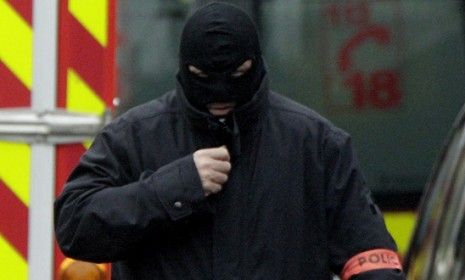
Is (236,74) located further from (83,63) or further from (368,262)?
(83,63)

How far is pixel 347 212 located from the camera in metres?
4.18

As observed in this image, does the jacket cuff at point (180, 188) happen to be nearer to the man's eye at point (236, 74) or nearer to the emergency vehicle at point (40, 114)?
the man's eye at point (236, 74)

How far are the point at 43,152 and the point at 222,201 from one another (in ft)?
2.80

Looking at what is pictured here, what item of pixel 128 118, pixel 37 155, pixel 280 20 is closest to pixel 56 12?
pixel 37 155

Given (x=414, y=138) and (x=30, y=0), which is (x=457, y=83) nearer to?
(x=414, y=138)

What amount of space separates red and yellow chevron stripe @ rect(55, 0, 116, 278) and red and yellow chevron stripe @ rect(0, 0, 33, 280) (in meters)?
0.09

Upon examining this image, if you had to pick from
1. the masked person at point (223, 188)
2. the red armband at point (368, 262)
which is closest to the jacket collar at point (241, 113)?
the masked person at point (223, 188)

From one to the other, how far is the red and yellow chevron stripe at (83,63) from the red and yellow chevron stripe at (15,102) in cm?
9

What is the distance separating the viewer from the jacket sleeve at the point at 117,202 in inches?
161

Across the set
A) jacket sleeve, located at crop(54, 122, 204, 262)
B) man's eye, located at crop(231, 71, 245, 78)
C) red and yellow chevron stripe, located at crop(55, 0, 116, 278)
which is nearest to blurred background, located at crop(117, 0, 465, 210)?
red and yellow chevron stripe, located at crop(55, 0, 116, 278)

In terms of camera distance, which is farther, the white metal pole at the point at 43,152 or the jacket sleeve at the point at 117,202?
the white metal pole at the point at 43,152

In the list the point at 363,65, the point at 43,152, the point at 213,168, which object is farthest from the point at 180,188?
the point at 363,65

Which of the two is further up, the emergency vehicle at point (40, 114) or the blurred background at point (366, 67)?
the emergency vehicle at point (40, 114)

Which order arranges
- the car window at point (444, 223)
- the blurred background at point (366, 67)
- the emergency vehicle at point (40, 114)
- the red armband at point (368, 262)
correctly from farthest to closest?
the blurred background at point (366, 67)
the emergency vehicle at point (40, 114)
the car window at point (444, 223)
the red armband at point (368, 262)
